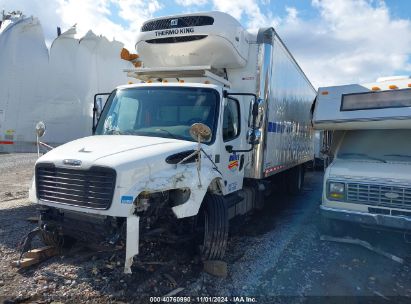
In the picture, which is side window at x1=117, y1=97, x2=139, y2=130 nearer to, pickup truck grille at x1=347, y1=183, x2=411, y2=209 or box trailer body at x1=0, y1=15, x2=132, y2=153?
box trailer body at x1=0, y1=15, x2=132, y2=153

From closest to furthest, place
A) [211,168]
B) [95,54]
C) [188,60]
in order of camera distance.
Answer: [211,168] < [188,60] < [95,54]

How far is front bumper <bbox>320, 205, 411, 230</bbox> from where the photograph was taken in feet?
15.9

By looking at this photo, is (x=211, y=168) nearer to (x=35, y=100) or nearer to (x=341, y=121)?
(x=341, y=121)

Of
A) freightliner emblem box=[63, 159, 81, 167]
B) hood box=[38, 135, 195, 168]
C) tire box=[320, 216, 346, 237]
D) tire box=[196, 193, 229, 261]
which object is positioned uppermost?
hood box=[38, 135, 195, 168]

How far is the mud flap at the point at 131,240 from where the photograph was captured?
3492 mm

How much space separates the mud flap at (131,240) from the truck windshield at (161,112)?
1.51m

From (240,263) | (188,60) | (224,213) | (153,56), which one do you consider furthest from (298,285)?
(153,56)

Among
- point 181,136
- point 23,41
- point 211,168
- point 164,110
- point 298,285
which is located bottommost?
point 298,285

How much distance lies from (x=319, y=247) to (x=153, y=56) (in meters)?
4.37

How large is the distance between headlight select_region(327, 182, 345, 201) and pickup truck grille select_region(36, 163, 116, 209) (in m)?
3.55

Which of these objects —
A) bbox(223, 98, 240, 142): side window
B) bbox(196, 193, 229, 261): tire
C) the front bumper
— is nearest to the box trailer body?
bbox(223, 98, 240, 142): side window

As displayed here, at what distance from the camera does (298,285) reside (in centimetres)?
427

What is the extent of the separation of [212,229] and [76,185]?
1698 mm

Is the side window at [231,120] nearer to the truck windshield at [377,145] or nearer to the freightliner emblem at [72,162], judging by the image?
the freightliner emblem at [72,162]
